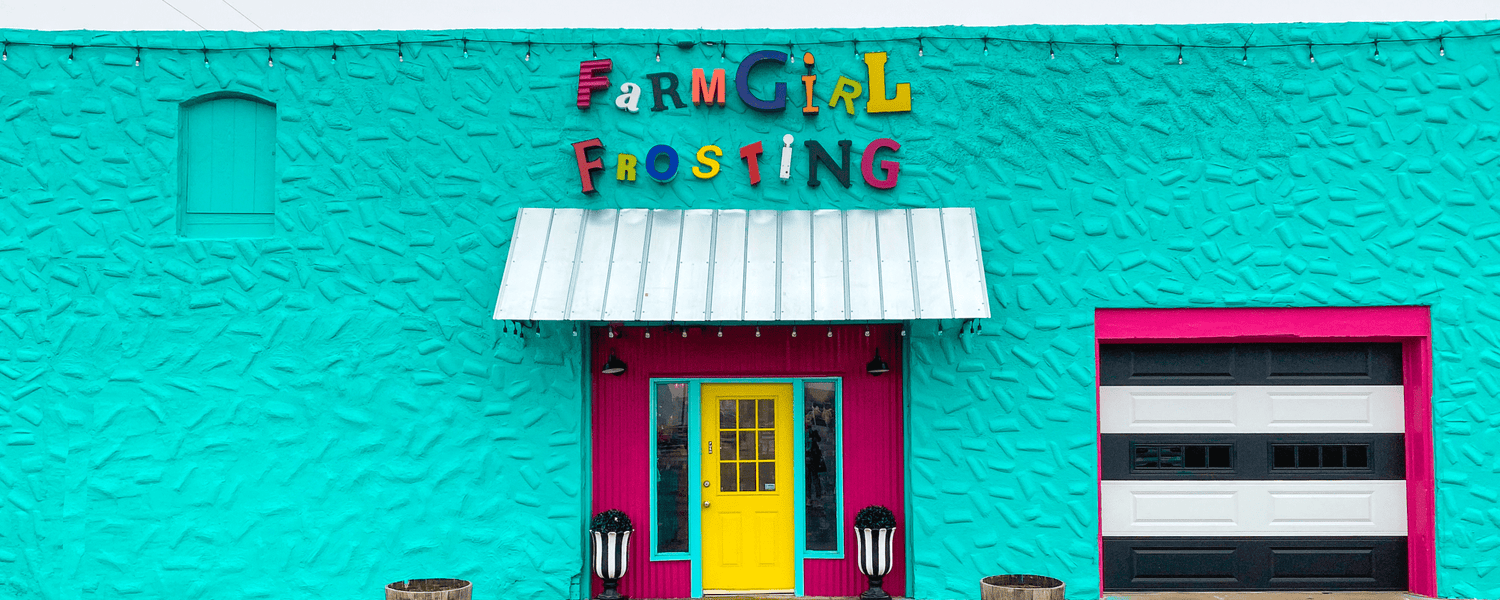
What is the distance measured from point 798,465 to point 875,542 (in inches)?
38.3

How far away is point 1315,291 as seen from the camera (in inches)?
309

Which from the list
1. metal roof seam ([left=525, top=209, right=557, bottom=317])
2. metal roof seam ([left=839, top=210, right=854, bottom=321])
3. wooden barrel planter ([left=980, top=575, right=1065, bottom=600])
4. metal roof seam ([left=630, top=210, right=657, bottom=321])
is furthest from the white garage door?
metal roof seam ([left=525, top=209, right=557, bottom=317])

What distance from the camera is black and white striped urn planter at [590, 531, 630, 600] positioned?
760cm

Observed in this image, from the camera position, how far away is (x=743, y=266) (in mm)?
7461

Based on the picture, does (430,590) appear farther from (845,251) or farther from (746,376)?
(845,251)

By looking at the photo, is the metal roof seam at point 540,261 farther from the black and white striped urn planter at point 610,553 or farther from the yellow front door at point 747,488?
the black and white striped urn planter at point 610,553

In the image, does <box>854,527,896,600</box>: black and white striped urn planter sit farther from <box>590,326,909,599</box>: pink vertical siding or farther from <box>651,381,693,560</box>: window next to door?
<box>651,381,693,560</box>: window next to door

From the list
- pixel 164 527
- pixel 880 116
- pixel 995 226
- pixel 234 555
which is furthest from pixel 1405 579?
pixel 164 527

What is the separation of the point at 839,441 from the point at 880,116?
2.84 meters

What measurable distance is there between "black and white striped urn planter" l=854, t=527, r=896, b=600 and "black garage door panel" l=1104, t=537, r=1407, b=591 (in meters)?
2.05

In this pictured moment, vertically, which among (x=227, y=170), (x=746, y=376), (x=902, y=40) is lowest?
(x=746, y=376)

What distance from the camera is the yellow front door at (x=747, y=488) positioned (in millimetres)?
8195

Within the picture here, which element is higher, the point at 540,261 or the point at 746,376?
the point at 540,261

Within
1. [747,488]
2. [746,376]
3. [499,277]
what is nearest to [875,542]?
[747,488]
